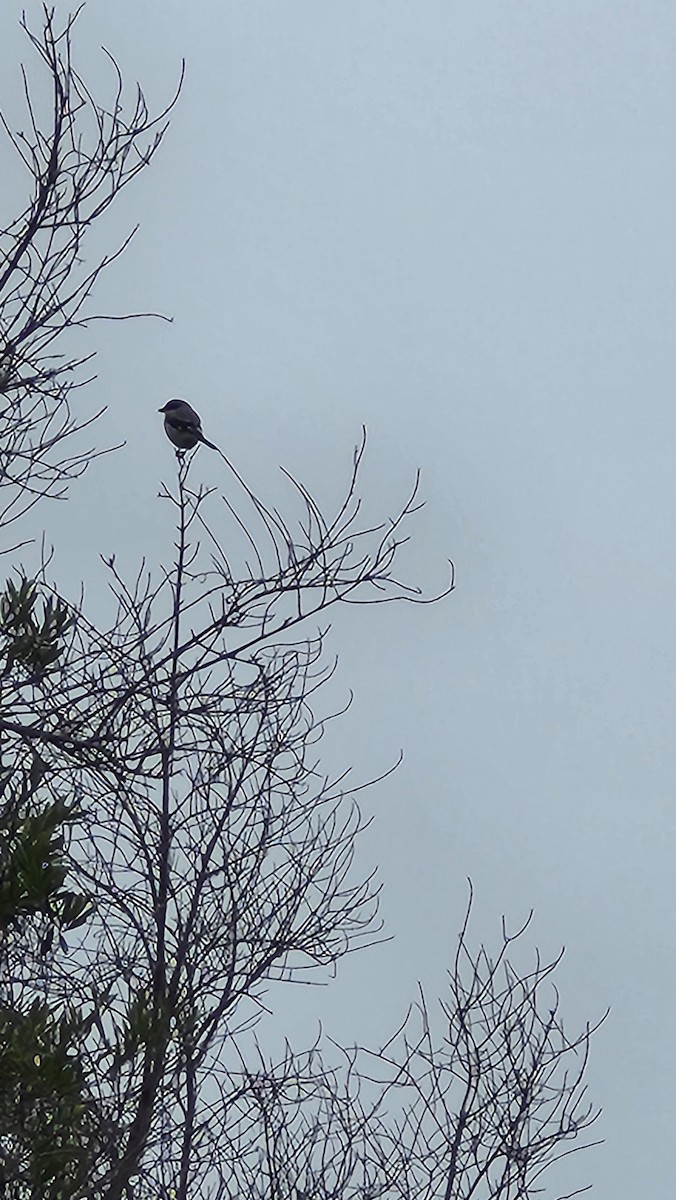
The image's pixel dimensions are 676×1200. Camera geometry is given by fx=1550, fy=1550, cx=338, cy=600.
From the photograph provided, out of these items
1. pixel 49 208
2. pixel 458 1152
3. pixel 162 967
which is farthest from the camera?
pixel 458 1152

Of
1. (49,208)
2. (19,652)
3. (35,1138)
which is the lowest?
(35,1138)

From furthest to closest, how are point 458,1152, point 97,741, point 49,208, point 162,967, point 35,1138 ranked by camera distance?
point 458,1152 < point 162,967 < point 49,208 < point 97,741 < point 35,1138

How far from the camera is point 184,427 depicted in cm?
945

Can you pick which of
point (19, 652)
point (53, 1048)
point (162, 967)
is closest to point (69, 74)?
point (19, 652)

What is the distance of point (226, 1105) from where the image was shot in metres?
7.84

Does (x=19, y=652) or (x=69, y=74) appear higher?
(x=69, y=74)

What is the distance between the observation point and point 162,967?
743cm

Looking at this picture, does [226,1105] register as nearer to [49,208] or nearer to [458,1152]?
[458,1152]

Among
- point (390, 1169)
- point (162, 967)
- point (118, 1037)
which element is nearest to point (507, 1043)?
point (390, 1169)

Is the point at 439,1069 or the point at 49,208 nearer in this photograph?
the point at 49,208

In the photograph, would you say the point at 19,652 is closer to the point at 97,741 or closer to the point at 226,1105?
the point at 97,741

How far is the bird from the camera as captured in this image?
941 cm

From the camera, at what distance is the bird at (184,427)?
9.41 metres

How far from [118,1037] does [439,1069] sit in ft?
12.3
